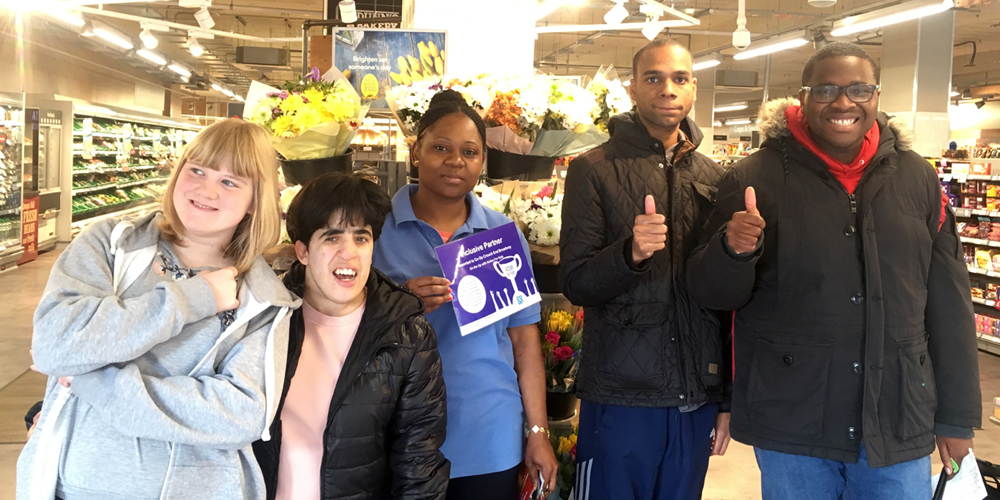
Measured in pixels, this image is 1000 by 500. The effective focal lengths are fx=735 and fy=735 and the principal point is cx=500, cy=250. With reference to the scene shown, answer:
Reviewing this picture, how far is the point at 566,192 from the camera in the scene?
2.14 metres

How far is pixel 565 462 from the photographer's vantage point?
2557mm

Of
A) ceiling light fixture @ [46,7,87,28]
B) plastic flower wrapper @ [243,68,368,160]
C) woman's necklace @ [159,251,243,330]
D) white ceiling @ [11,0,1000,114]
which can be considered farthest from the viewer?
white ceiling @ [11,0,1000,114]

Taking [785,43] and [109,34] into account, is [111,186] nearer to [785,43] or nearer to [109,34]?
[109,34]

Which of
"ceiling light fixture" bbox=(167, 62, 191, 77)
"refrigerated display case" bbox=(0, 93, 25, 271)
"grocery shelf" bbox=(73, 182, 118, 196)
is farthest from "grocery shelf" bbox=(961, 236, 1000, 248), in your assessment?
"ceiling light fixture" bbox=(167, 62, 191, 77)

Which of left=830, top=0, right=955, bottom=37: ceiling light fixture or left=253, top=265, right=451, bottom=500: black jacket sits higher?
left=830, top=0, right=955, bottom=37: ceiling light fixture

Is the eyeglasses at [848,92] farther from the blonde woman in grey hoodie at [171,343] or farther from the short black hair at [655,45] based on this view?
the blonde woman in grey hoodie at [171,343]

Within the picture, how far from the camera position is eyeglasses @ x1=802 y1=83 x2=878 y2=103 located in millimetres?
1856

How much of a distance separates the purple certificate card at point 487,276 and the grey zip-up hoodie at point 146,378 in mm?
566

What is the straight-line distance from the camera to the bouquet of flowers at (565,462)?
253 cm

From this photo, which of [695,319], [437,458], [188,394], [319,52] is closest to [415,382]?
[437,458]

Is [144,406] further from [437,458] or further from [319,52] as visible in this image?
[319,52]

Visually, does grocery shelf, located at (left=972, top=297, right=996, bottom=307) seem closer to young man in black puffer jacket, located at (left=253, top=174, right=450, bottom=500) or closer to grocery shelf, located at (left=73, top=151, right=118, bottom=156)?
young man in black puffer jacket, located at (left=253, top=174, right=450, bottom=500)

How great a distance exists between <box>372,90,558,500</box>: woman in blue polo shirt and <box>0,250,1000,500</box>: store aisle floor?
256cm

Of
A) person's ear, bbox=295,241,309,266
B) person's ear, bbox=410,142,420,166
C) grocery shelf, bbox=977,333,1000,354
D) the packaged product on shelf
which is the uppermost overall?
person's ear, bbox=410,142,420,166
